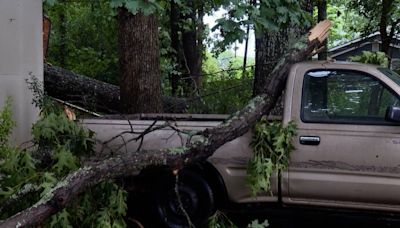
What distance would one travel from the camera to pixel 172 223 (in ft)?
19.5

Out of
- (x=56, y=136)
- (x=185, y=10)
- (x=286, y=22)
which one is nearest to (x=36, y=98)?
(x=56, y=136)

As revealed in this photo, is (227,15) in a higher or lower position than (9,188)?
higher

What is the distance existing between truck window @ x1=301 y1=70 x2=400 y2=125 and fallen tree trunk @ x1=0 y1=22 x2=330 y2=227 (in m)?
0.35

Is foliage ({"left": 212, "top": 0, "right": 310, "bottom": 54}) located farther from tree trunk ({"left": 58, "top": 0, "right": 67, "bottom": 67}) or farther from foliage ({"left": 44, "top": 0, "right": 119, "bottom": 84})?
tree trunk ({"left": 58, "top": 0, "right": 67, "bottom": 67})

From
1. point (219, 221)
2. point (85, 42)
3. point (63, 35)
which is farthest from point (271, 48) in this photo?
point (63, 35)

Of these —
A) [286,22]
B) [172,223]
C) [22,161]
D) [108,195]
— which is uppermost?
[286,22]

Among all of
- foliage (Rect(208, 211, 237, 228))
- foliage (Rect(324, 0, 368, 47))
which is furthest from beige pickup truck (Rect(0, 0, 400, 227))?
foliage (Rect(324, 0, 368, 47))

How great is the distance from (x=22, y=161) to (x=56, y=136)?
0.51 metres

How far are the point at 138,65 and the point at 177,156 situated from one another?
3772 mm

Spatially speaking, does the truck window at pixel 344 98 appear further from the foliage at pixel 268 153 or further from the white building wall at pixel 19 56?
the white building wall at pixel 19 56

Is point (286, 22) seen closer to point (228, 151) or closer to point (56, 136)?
point (228, 151)

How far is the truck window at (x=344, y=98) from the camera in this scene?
5.45m

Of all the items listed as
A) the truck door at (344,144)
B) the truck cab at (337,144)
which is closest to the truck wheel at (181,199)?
the truck cab at (337,144)

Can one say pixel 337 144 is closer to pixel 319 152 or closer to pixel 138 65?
pixel 319 152
